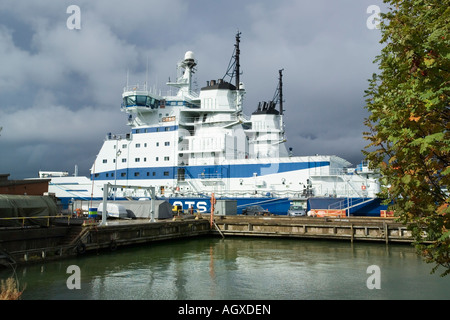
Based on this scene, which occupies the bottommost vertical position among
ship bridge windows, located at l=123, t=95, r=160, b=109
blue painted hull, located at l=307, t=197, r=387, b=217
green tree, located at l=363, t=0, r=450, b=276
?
blue painted hull, located at l=307, t=197, r=387, b=217

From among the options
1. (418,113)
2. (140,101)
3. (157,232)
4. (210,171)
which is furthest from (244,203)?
(418,113)

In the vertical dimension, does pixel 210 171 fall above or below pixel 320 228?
above

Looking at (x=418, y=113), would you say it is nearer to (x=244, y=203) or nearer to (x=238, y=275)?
(x=238, y=275)

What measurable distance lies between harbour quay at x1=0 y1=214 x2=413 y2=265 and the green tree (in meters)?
10.1

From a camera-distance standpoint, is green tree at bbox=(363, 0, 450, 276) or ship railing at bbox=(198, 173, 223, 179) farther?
ship railing at bbox=(198, 173, 223, 179)

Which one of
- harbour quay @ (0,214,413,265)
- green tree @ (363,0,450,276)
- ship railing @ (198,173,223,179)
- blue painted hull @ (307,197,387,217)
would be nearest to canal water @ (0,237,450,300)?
harbour quay @ (0,214,413,265)

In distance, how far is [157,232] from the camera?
72.1 ft

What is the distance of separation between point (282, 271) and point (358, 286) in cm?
322

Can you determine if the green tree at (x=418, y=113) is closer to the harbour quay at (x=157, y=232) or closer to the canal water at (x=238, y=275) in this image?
the canal water at (x=238, y=275)

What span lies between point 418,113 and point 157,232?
785 inches

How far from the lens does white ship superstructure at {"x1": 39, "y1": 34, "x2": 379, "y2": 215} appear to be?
32812mm

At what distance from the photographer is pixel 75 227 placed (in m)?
17.5

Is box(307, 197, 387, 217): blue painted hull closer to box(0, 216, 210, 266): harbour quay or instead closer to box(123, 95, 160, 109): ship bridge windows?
box(0, 216, 210, 266): harbour quay

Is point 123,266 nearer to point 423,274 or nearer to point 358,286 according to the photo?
point 358,286
